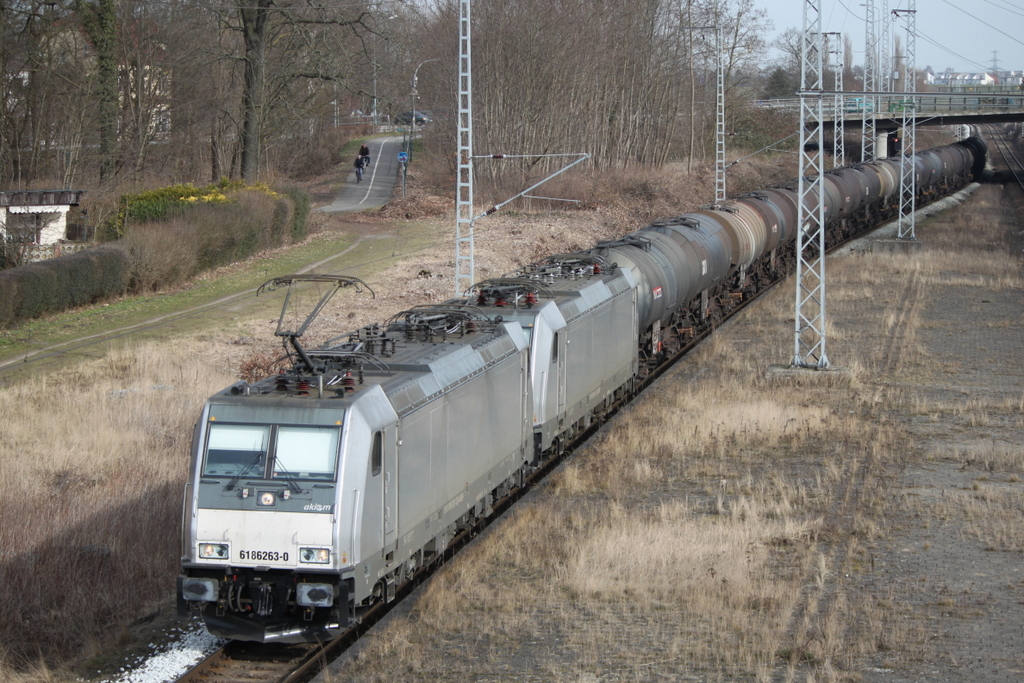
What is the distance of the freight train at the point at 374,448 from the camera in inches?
410

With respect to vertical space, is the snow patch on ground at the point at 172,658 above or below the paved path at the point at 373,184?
below

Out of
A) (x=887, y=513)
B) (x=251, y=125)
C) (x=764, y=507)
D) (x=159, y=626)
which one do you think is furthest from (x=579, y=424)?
(x=251, y=125)

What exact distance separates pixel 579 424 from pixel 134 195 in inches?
842

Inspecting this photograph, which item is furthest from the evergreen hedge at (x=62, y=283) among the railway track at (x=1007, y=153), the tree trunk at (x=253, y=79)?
the railway track at (x=1007, y=153)

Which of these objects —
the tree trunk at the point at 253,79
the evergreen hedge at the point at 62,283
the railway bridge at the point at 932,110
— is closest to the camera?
the evergreen hedge at the point at 62,283

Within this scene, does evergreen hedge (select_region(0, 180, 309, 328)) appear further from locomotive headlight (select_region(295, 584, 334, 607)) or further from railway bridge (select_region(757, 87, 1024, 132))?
railway bridge (select_region(757, 87, 1024, 132))

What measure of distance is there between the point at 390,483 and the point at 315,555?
3.87 feet

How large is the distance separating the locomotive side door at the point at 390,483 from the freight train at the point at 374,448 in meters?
0.03

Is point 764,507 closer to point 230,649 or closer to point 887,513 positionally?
point 887,513

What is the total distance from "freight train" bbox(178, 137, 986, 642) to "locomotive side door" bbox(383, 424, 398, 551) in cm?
3

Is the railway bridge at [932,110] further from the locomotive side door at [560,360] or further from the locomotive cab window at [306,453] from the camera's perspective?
the locomotive cab window at [306,453]

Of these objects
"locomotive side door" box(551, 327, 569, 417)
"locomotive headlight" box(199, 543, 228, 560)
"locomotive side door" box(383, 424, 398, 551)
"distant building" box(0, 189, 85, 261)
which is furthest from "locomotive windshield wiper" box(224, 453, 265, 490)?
"distant building" box(0, 189, 85, 261)

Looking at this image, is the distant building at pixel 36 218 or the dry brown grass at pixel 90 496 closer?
the dry brown grass at pixel 90 496

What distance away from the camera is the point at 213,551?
10.5 metres
